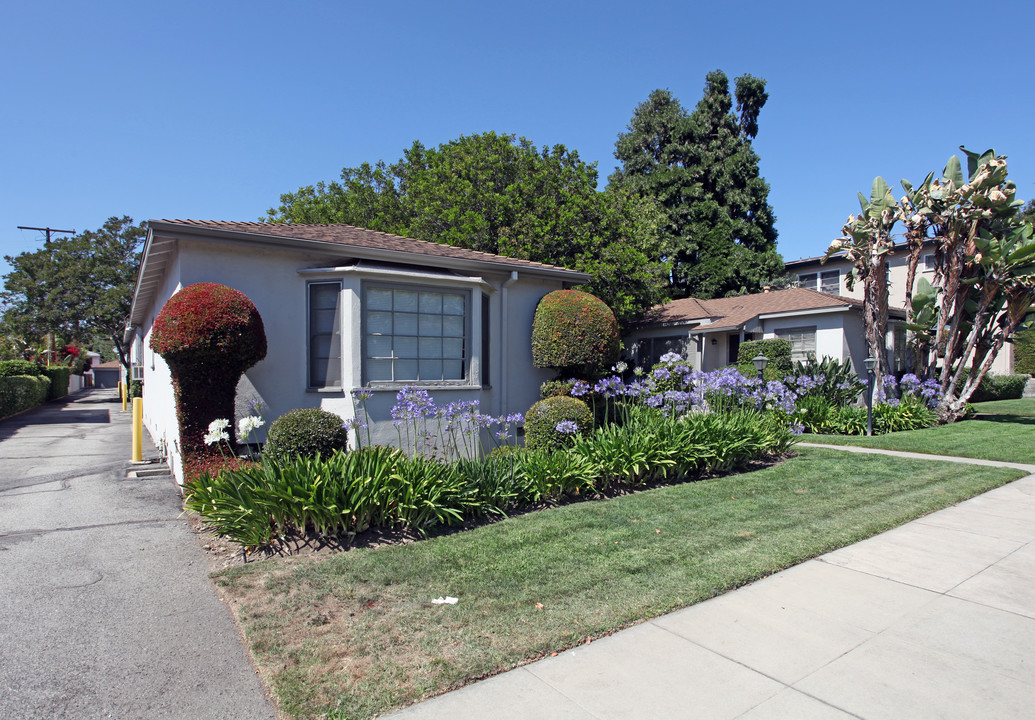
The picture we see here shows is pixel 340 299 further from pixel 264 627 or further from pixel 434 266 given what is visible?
pixel 264 627

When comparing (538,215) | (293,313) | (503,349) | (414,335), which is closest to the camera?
(293,313)

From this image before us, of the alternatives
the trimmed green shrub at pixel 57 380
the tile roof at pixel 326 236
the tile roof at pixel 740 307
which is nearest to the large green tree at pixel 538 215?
the tile roof at pixel 740 307

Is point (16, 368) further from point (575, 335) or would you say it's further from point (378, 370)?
point (575, 335)

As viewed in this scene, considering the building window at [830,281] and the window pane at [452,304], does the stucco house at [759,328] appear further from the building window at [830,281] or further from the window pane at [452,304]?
the window pane at [452,304]

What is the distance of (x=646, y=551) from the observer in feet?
17.6

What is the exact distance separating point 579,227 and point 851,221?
301 inches

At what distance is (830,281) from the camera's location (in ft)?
115

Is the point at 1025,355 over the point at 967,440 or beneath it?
over

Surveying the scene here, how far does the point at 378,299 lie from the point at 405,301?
0.45 m

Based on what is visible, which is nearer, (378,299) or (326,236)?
(378,299)

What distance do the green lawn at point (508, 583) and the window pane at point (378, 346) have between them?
380cm

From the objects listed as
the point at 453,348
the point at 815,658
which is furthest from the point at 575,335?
the point at 815,658

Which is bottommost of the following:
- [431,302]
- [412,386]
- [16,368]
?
[412,386]

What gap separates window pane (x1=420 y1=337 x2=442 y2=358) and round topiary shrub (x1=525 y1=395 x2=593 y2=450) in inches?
70.3
